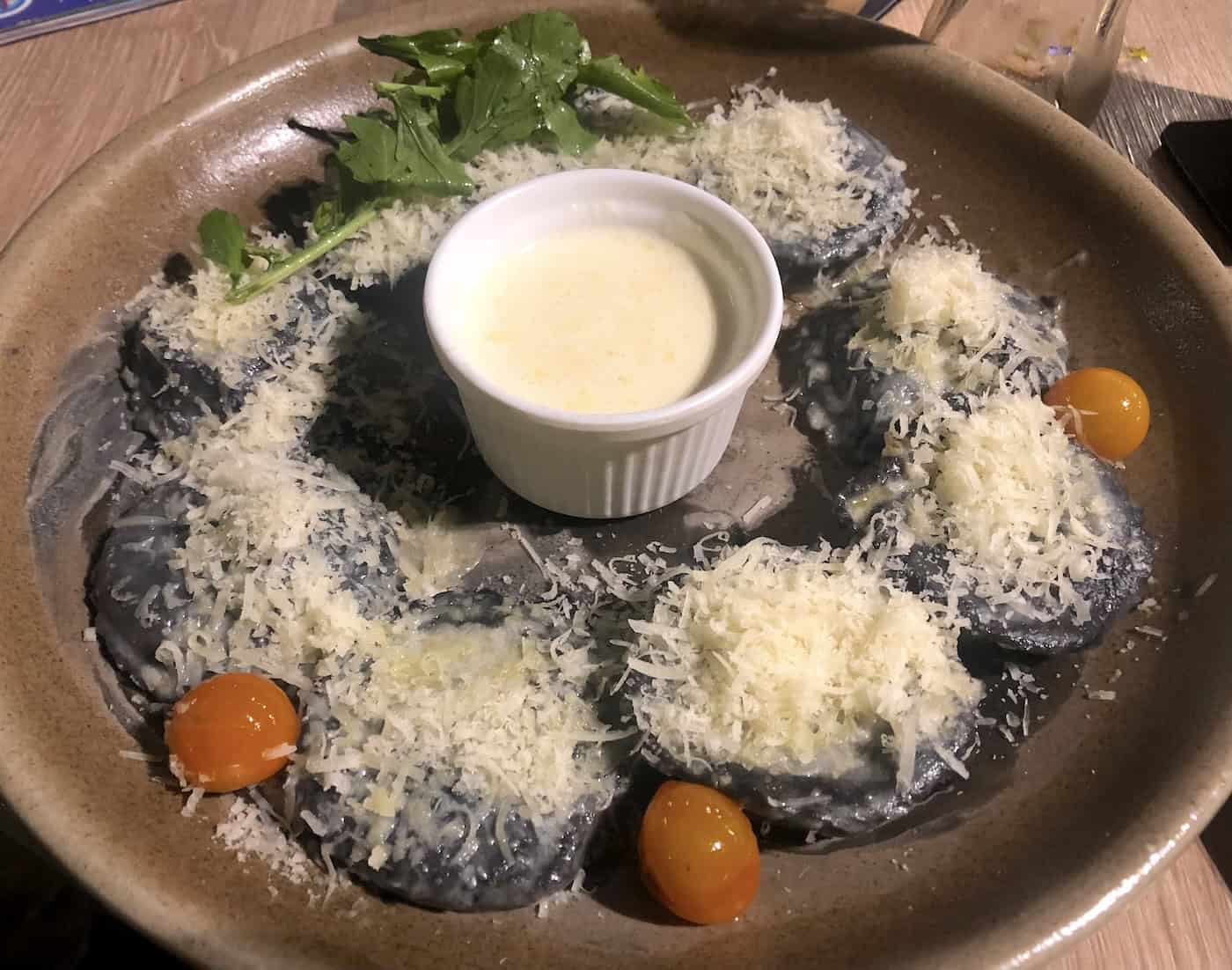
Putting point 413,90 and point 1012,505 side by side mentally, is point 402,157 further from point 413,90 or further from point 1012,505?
point 1012,505

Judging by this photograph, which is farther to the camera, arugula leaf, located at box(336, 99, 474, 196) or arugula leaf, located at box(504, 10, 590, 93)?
arugula leaf, located at box(504, 10, 590, 93)

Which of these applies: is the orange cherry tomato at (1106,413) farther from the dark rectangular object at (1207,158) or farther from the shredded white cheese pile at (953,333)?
the dark rectangular object at (1207,158)

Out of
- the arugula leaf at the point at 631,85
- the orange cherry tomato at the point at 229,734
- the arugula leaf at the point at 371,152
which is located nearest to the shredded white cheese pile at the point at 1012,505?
the arugula leaf at the point at 631,85

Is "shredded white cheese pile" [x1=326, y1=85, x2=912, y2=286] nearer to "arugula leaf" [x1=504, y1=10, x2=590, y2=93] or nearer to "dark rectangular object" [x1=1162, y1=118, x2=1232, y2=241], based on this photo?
"arugula leaf" [x1=504, y1=10, x2=590, y2=93]

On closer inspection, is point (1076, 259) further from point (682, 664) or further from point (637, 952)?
point (637, 952)

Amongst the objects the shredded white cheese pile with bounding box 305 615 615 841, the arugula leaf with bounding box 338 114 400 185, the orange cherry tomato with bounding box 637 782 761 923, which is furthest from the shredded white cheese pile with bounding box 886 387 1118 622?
the arugula leaf with bounding box 338 114 400 185

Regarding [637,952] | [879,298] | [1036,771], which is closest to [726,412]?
[879,298]
